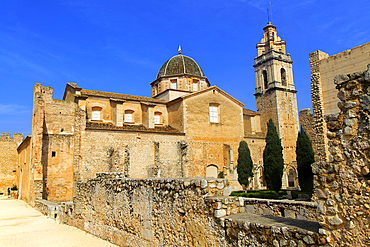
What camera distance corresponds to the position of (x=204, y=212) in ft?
17.1

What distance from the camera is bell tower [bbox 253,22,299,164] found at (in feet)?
100

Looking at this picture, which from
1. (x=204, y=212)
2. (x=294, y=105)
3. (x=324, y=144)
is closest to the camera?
(x=204, y=212)

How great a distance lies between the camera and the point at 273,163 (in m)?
22.6

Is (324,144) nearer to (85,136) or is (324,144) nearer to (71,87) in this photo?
(85,136)

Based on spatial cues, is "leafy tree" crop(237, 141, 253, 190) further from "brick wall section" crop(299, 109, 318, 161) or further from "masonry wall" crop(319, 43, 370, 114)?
"masonry wall" crop(319, 43, 370, 114)

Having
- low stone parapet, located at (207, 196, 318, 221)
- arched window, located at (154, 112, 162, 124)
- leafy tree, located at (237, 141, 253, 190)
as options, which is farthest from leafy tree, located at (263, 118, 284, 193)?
low stone parapet, located at (207, 196, 318, 221)

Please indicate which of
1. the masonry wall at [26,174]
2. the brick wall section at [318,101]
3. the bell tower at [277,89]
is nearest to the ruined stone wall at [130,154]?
the masonry wall at [26,174]

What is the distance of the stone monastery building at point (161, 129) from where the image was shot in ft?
63.9

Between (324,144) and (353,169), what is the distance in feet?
30.6

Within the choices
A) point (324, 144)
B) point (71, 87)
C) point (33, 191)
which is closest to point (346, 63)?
point (324, 144)

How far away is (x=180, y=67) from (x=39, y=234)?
2368 centimetres

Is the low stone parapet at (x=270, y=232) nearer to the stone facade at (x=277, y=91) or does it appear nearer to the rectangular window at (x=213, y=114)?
the rectangular window at (x=213, y=114)

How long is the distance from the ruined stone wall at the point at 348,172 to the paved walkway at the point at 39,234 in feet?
22.5

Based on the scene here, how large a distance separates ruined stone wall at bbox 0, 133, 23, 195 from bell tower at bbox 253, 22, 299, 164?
30540 millimetres
